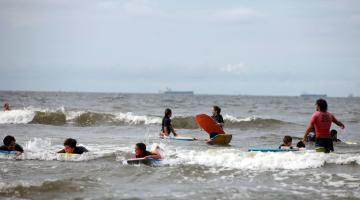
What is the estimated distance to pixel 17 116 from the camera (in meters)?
35.5

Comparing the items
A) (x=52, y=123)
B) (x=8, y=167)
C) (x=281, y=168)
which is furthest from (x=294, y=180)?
(x=52, y=123)

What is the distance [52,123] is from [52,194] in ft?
82.4

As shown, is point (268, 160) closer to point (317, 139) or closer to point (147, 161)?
point (317, 139)

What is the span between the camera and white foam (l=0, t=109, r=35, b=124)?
113 feet

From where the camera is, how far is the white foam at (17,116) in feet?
113

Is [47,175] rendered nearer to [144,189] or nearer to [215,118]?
[144,189]

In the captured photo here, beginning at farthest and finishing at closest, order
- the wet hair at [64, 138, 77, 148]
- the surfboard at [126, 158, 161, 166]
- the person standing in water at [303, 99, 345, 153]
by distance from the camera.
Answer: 1. the wet hair at [64, 138, 77, 148]
2. the surfboard at [126, 158, 161, 166]
3. the person standing in water at [303, 99, 345, 153]

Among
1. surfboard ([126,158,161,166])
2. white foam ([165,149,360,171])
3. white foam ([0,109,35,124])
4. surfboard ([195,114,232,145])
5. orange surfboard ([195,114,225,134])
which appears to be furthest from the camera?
white foam ([0,109,35,124])

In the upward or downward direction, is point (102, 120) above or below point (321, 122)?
below

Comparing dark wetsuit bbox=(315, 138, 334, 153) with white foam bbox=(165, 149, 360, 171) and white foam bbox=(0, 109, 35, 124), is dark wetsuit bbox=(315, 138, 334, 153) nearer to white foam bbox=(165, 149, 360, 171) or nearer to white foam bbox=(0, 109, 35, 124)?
white foam bbox=(165, 149, 360, 171)

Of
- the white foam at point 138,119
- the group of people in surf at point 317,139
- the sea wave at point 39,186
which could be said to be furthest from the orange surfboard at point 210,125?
the white foam at point 138,119

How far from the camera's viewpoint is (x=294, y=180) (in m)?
11.6

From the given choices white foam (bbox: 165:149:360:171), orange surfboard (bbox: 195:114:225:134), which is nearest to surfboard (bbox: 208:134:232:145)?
orange surfboard (bbox: 195:114:225:134)

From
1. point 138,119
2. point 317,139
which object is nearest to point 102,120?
point 138,119
